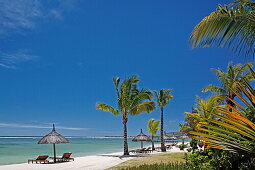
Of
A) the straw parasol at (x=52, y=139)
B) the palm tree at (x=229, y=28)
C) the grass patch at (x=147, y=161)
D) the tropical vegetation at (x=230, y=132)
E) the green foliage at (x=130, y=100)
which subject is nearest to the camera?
the tropical vegetation at (x=230, y=132)

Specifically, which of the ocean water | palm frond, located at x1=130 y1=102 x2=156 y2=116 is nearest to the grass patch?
palm frond, located at x1=130 y1=102 x2=156 y2=116

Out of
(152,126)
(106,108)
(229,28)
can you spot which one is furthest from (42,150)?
(229,28)

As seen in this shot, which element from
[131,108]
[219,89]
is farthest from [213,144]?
[131,108]

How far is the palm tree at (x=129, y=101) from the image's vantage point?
69.1ft

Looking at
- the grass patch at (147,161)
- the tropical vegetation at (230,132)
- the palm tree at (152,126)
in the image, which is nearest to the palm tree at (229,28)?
the tropical vegetation at (230,132)

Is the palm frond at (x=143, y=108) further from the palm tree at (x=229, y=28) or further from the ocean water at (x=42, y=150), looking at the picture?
the palm tree at (x=229, y=28)

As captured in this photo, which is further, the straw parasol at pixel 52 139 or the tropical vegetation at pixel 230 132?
the straw parasol at pixel 52 139

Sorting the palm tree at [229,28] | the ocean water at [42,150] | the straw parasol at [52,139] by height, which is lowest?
the ocean water at [42,150]

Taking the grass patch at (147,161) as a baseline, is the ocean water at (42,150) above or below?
below

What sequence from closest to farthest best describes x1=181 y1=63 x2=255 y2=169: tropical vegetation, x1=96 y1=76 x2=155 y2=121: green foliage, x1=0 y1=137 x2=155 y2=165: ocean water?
1. x1=181 y1=63 x2=255 y2=169: tropical vegetation
2. x1=96 y1=76 x2=155 y2=121: green foliage
3. x1=0 y1=137 x2=155 y2=165: ocean water

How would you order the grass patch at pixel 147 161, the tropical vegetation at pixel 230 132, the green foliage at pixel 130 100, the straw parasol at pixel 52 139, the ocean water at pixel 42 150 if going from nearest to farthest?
the tropical vegetation at pixel 230 132, the grass patch at pixel 147 161, the straw parasol at pixel 52 139, the green foliage at pixel 130 100, the ocean water at pixel 42 150

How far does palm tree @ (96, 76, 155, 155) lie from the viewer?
2105 cm

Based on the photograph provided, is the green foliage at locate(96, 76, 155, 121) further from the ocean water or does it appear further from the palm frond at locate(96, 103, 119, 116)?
the ocean water

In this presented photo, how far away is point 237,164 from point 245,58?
7.12ft
